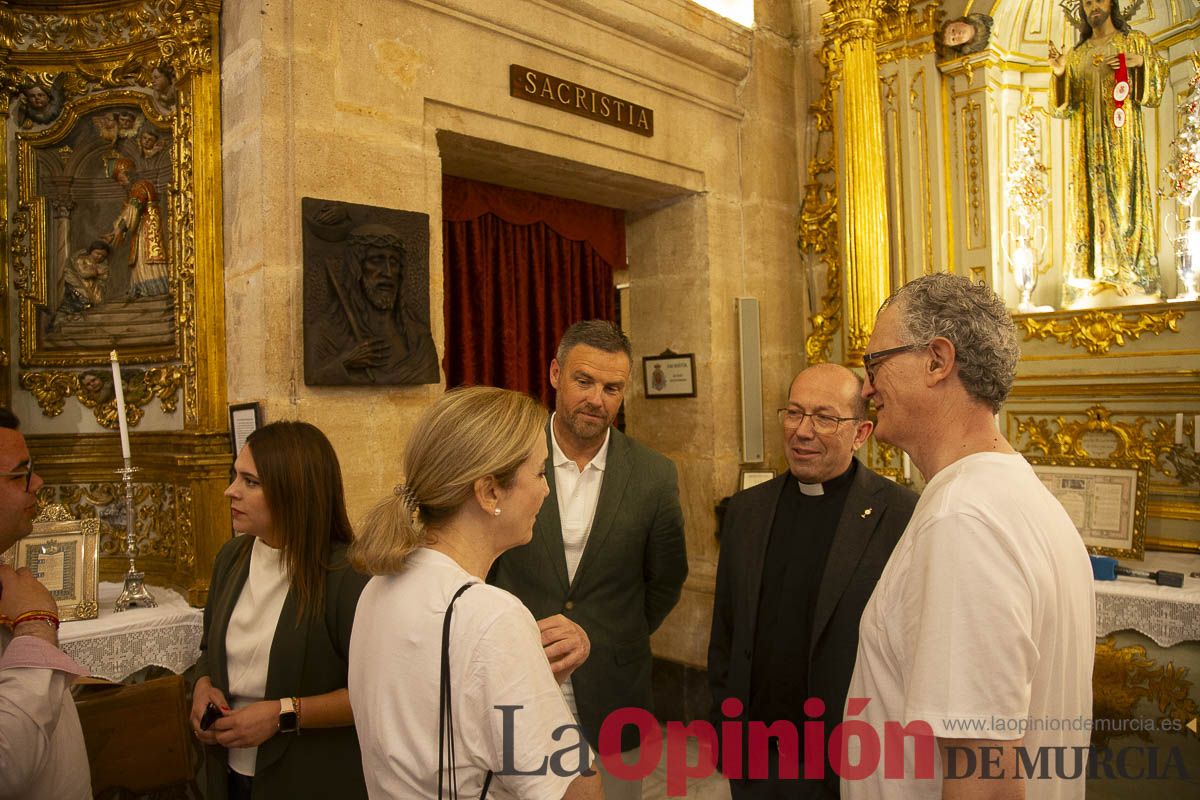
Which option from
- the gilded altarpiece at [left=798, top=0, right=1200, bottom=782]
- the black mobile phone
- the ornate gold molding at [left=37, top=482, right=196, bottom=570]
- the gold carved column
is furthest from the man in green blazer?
the gold carved column

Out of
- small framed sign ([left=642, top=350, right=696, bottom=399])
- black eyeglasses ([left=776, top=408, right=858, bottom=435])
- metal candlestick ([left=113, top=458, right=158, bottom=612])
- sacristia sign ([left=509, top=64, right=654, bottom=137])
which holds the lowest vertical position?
metal candlestick ([left=113, top=458, right=158, bottom=612])

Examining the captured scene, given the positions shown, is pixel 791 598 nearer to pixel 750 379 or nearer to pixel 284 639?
pixel 284 639

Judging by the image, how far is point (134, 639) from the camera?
2.81 m

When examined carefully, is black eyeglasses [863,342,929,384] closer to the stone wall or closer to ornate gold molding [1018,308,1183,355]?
the stone wall

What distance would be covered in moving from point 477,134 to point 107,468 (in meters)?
2.11

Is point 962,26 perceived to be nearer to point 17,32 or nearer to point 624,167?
point 624,167

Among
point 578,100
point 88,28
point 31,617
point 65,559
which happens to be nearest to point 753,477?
point 578,100

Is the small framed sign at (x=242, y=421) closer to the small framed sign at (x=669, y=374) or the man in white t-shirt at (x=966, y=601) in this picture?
the man in white t-shirt at (x=966, y=601)

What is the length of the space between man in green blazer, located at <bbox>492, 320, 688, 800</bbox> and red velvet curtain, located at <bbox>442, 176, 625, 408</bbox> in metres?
2.18

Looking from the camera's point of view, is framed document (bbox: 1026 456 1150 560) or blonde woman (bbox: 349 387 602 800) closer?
blonde woman (bbox: 349 387 602 800)

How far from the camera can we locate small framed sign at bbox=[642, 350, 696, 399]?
4.93 m

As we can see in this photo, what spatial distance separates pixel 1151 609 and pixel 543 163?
3.40 meters

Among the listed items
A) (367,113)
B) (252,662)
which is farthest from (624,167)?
(252,662)

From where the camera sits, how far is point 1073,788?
4.44 feet
